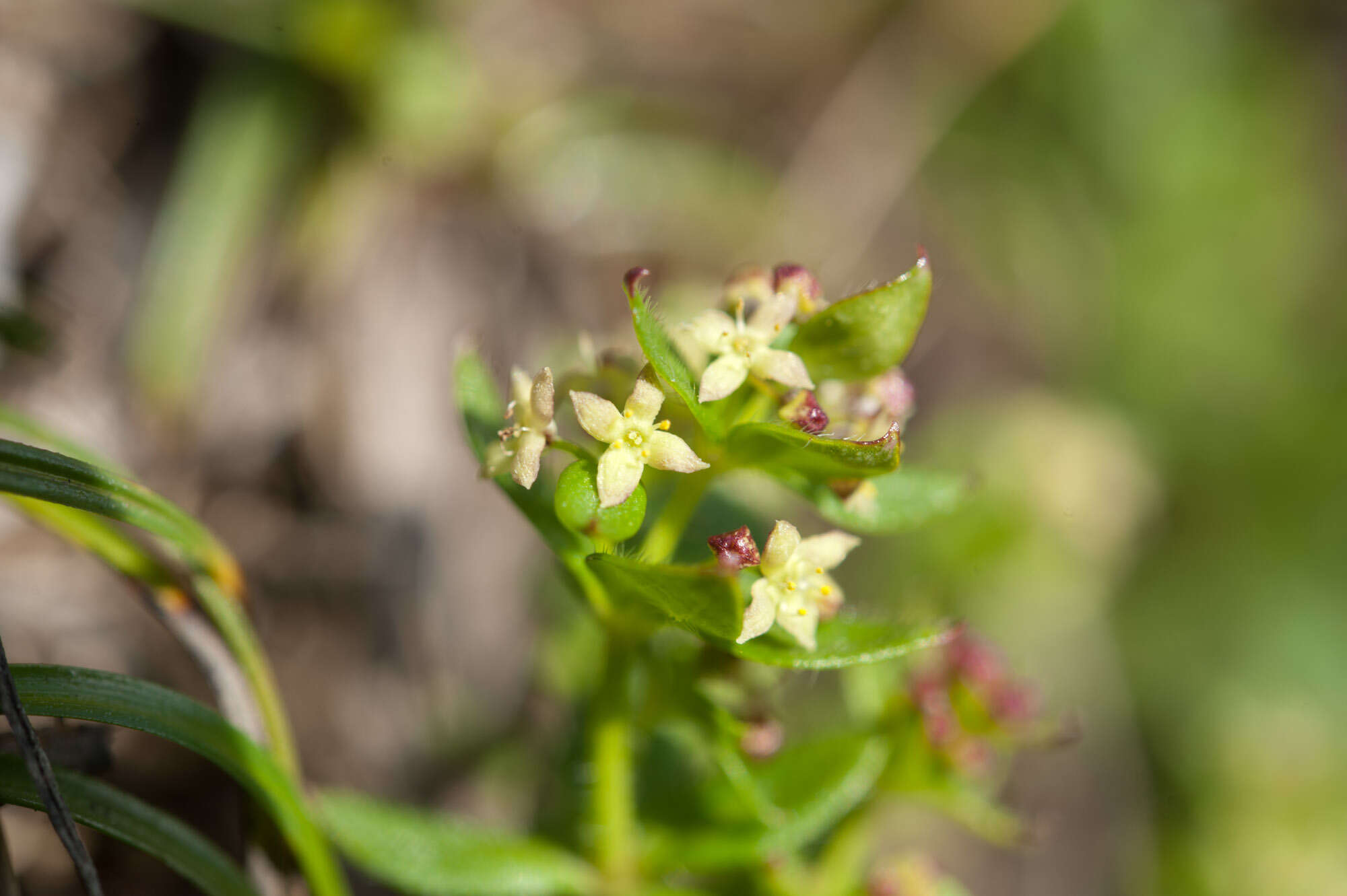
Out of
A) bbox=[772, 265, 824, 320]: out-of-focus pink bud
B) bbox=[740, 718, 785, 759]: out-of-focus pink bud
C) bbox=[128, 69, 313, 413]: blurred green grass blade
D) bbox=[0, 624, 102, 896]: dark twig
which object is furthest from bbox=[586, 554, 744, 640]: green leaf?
bbox=[128, 69, 313, 413]: blurred green grass blade

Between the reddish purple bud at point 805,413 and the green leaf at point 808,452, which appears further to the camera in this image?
the reddish purple bud at point 805,413

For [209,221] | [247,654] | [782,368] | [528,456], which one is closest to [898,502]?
[782,368]

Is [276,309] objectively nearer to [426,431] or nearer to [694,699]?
[426,431]

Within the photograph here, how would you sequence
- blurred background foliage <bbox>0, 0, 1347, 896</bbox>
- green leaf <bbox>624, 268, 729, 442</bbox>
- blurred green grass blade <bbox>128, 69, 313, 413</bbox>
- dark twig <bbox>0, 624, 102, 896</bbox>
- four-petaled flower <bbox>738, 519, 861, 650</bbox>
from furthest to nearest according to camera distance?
blurred green grass blade <bbox>128, 69, 313, 413</bbox>, blurred background foliage <bbox>0, 0, 1347, 896</bbox>, four-petaled flower <bbox>738, 519, 861, 650</bbox>, green leaf <bbox>624, 268, 729, 442</bbox>, dark twig <bbox>0, 624, 102, 896</bbox>

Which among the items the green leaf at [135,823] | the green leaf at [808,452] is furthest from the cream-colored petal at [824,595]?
the green leaf at [135,823]

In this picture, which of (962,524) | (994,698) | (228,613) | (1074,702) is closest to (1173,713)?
(1074,702)

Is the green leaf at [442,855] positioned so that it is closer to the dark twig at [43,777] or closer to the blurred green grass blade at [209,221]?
the dark twig at [43,777]

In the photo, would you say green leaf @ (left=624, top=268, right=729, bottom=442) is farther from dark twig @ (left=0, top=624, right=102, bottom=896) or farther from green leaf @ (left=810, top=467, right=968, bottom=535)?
dark twig @ (left=0, top=624, right=102, bottom=896)
